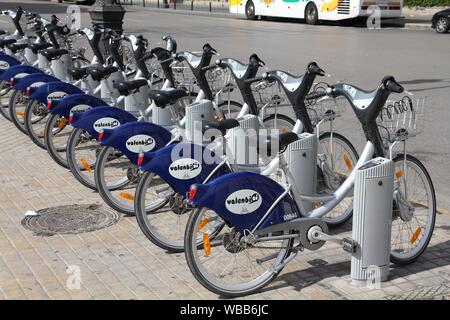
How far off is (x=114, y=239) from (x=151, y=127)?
95 cm

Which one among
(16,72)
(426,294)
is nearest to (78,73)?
(16,72)

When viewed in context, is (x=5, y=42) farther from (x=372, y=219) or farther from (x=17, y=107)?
(x=372, y=219)

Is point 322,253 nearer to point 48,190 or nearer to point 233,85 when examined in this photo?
point 233,85

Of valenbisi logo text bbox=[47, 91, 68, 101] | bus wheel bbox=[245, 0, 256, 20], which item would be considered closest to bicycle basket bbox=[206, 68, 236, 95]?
valenbisi logo text bbox=[47, 91, 68, 101]

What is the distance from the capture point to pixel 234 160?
516 centimetres

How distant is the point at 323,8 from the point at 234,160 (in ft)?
79.8

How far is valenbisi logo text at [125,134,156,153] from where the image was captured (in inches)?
224

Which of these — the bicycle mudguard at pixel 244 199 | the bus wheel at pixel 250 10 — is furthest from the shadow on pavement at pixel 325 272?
the bus wheel at pixel 250 10

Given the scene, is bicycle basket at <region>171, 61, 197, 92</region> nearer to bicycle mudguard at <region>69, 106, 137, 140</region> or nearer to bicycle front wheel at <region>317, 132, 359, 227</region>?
bicycle mudguard at <region>69, 106, 137, 140</region>

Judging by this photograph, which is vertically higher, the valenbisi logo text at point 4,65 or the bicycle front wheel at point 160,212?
the valenbisi logo text at point 4,65

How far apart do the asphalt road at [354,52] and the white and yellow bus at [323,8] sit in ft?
1.63

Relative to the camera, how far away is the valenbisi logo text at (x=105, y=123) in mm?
6266

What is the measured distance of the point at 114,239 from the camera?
5594mm

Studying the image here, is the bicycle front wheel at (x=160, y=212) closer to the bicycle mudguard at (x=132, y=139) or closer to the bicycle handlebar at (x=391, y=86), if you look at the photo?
the bicycle mudguard at (x=132, y=139)
